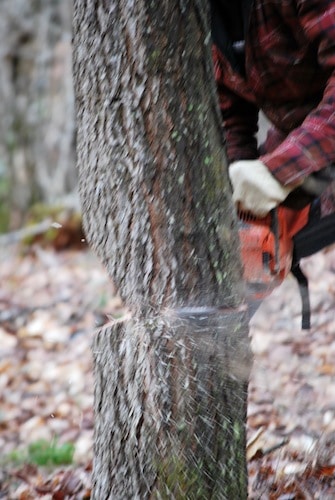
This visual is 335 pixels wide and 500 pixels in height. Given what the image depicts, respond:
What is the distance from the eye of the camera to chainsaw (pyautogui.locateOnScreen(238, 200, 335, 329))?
2.14 meters

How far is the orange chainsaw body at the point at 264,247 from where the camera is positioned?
7.02ft

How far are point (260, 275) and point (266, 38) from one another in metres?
0.78

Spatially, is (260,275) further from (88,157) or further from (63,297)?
(63,297)

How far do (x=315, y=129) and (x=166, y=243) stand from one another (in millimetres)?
553

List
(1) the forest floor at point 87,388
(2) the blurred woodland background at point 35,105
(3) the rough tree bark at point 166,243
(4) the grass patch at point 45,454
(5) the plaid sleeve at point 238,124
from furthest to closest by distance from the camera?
1. (2) the blurred woodland background at point 35,105
2. (4) the grass patch at point 45,454
3. (1) the forest floor at point 87,388
4. (5) the plaid sleeve at point 238,124
5. (3) the rough tree bark at point 166,243

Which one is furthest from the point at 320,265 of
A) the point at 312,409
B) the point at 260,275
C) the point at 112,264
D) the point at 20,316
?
the point at 112,264

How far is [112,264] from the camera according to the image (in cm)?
201

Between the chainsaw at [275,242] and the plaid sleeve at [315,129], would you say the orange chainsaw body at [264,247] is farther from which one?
the plaid sleeve at [315,129]

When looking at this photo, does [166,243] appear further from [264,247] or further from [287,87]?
[287,87]

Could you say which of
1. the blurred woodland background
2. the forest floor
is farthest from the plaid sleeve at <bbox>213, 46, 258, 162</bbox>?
the blurred woodland background

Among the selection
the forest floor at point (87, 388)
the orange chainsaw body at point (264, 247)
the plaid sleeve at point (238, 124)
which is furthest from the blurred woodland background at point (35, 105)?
the orange chainsaw body at point (264, 247)

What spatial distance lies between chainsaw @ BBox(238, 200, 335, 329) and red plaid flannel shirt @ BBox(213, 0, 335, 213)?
0.30 feet

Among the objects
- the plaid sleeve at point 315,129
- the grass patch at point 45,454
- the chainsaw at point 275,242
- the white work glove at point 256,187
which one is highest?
the plaid sleeve at point 315,129

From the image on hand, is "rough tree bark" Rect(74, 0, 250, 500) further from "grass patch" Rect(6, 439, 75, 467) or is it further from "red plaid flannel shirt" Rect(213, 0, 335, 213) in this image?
"grass patch" Rect(6, 439, 75, 467)
